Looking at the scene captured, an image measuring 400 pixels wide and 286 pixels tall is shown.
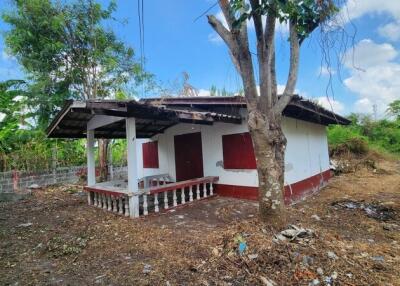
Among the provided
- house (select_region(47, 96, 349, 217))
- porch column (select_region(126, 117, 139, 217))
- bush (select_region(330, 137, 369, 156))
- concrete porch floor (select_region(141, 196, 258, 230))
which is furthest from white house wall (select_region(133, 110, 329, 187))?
bush (select_region(330, 137, 369, 156))

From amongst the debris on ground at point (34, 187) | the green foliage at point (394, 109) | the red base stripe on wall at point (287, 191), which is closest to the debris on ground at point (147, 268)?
the red base stripe on wall at point (287, 191)

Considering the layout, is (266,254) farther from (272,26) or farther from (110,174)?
(110,174)

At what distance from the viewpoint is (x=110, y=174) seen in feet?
44.0

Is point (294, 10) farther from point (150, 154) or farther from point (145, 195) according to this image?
point (150, 154)

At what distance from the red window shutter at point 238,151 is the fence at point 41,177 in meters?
7.81

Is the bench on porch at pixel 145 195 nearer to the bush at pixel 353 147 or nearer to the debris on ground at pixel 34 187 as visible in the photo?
the debris on ground at pixel 34 187

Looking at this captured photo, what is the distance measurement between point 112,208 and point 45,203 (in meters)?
3.02

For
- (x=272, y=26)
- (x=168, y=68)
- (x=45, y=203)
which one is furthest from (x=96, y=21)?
(x=272, y=26)

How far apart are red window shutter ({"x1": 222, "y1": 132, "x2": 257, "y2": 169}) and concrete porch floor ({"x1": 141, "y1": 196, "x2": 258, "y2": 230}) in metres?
1.03

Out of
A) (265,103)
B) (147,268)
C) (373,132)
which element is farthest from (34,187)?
(373,132)

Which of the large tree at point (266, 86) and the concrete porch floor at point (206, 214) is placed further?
the concrete porch floor at point (206, 214)

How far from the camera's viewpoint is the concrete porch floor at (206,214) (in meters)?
5.56

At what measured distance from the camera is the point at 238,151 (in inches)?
300

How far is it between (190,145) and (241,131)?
2186mm
